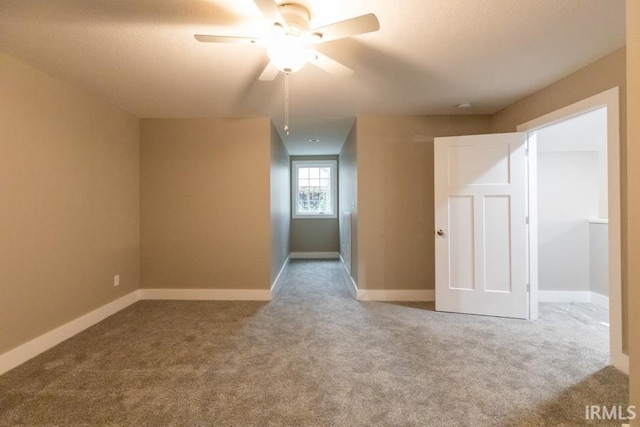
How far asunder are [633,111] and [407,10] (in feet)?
3.97

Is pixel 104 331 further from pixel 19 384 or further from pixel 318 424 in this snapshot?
pixel 318 424

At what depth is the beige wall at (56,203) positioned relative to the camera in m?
2.09

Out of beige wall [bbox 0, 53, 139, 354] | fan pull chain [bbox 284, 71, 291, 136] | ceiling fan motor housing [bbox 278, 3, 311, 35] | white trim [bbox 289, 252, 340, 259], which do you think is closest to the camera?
ceiling fan motor housing [bbox 278, 3, 311, 35]

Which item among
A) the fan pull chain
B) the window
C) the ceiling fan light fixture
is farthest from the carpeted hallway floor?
the window

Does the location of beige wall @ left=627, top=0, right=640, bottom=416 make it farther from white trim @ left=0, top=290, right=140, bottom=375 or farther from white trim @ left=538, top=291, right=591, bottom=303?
white trim @ left=0, top=290, right=140, bottom=375

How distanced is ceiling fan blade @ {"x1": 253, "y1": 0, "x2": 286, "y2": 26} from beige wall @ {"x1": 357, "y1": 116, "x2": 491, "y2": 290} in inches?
90.7

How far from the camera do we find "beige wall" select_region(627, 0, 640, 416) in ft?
3.04

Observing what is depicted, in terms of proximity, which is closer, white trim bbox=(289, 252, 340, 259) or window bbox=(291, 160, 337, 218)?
white trim bbox=(289, 252, 340, 259)

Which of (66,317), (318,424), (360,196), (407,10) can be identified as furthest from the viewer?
(360,196)

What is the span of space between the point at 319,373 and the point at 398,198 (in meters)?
2.31

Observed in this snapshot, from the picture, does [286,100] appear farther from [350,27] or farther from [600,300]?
[600,300]

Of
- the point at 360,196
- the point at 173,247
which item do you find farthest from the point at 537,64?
the point at 173,247

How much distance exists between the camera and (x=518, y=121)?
10.0 ft

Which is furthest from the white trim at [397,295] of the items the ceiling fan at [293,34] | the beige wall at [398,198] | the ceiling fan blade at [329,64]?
the ceiling fan at [293,34]
